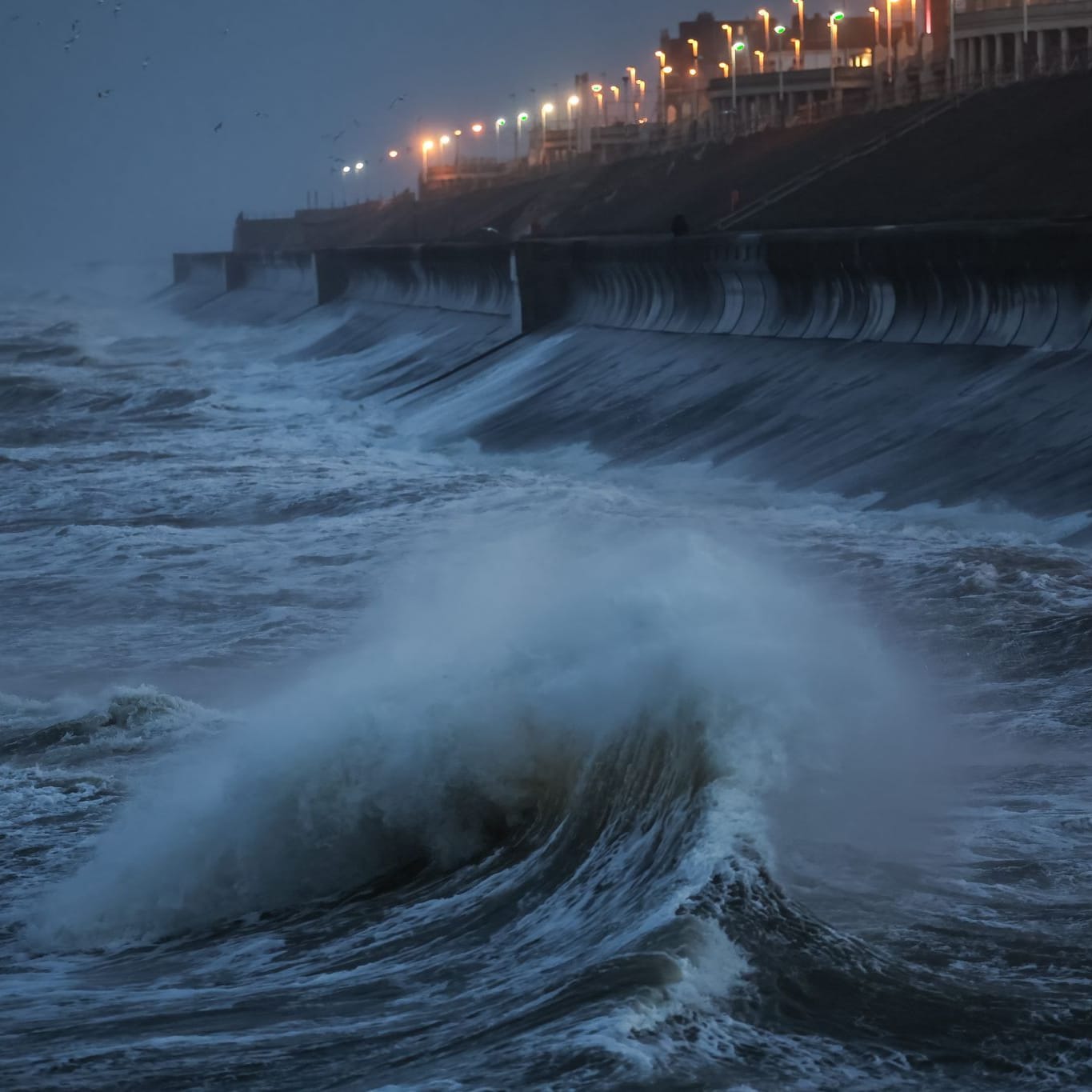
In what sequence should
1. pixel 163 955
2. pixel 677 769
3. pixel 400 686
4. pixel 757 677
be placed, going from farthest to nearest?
pixel 400 686 < pixel 757 677 < pixel 677 769 < pixel 163 955

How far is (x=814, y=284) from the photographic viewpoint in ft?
85.5

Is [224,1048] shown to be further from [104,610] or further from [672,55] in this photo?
[672,55]

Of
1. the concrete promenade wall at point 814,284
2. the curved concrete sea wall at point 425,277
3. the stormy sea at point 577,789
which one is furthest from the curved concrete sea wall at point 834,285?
the curved concrete sea wall at point 425,277

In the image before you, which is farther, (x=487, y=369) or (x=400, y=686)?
(x=487, y=369)

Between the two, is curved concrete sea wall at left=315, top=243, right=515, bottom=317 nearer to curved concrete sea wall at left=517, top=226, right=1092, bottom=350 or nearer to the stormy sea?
curved concrete sea wall at left=517, top=226, right=1092, bottom=350

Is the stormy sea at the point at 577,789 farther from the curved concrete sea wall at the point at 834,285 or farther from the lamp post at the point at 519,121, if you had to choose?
the lamp post at the point at 519,121

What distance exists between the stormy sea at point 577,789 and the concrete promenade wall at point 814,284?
1593 mm

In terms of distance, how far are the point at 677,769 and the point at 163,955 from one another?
7.54 ft

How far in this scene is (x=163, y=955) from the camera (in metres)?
7.36

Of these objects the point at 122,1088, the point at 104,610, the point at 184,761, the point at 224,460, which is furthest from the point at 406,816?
the point at 224,460

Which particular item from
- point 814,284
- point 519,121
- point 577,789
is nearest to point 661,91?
point 519,121

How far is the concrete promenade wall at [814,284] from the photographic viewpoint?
2058 centimetres

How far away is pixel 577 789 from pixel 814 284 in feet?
61.7

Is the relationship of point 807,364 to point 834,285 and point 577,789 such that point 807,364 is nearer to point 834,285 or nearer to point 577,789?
point 834,285
